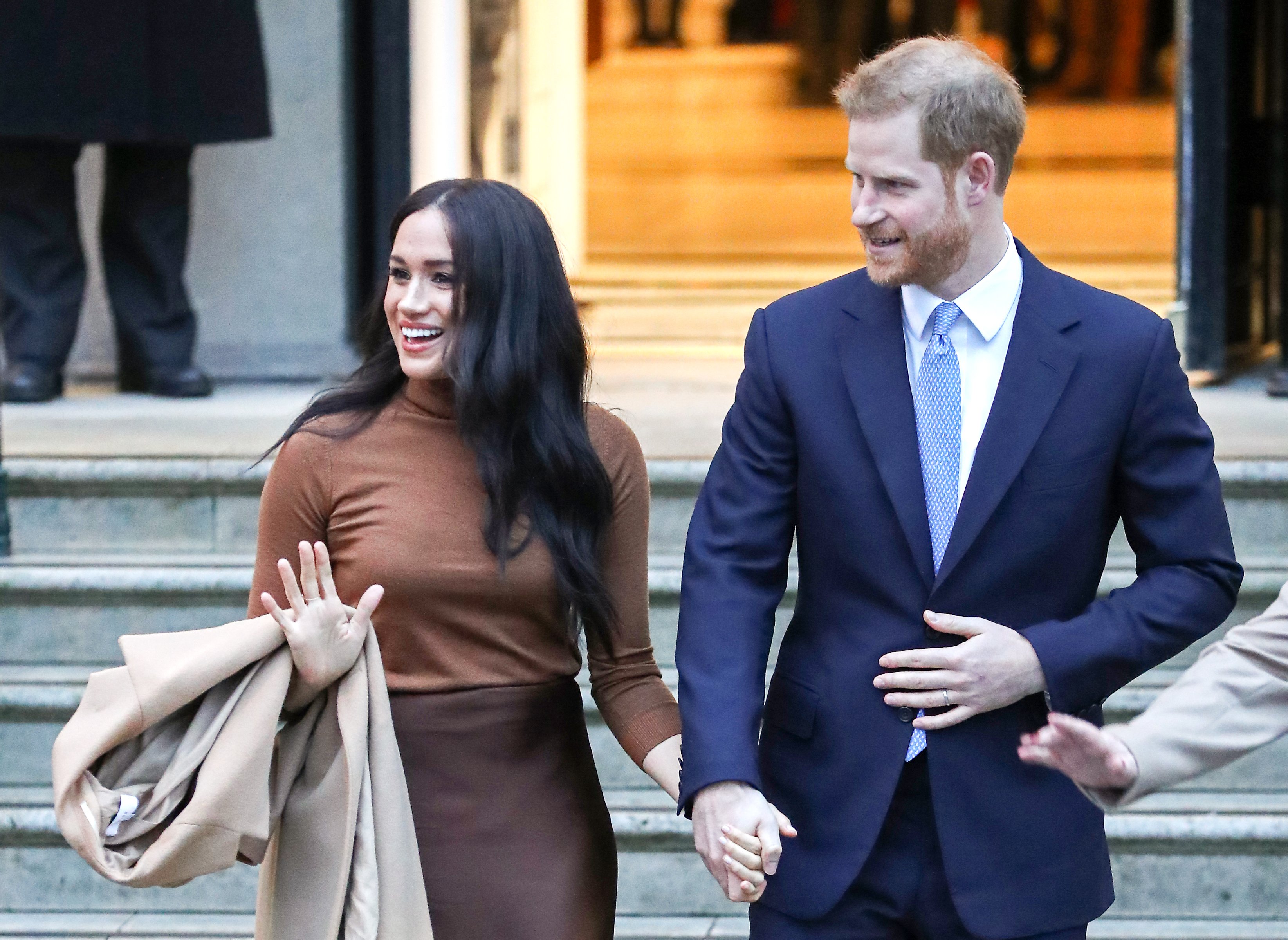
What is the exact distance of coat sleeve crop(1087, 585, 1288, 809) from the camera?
2162mm

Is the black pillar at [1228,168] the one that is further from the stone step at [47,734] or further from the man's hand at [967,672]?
the man's hand at [967,672]

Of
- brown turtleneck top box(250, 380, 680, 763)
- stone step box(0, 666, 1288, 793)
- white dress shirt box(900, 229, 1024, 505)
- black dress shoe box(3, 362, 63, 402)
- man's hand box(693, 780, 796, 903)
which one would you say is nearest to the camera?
man's hand box(693, 780, 796, 903)

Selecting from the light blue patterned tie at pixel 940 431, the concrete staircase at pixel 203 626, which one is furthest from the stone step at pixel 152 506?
the light blue patterned tie at pixel 940 431

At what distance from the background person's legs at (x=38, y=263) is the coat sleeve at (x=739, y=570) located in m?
3.76

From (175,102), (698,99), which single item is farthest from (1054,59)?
(175,102)

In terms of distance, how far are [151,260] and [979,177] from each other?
13.4 ft

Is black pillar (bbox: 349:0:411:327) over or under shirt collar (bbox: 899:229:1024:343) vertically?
over

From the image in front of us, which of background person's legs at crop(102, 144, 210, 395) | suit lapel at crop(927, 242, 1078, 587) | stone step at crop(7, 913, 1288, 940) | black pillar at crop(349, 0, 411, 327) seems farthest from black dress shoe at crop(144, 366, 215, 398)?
suit lapel at crop(927, 242, 1078, 587)

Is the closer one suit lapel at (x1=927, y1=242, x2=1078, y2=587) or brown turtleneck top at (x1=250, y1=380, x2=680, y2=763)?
suit lapel at (x1=927, y1=242, x2=1078, y2=587)

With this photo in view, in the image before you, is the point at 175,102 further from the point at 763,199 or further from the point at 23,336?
the point at 763,199

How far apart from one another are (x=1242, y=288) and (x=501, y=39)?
288 centimetres

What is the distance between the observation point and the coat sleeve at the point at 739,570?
239 cm

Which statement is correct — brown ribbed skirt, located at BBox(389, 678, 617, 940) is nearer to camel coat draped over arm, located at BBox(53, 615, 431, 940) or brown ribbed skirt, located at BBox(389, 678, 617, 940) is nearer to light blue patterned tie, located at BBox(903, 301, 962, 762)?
camel coat draped over arm, located at BBox(53, 615, 431, 940)

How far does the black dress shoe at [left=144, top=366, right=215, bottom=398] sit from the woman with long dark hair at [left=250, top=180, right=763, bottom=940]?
3404 mm
